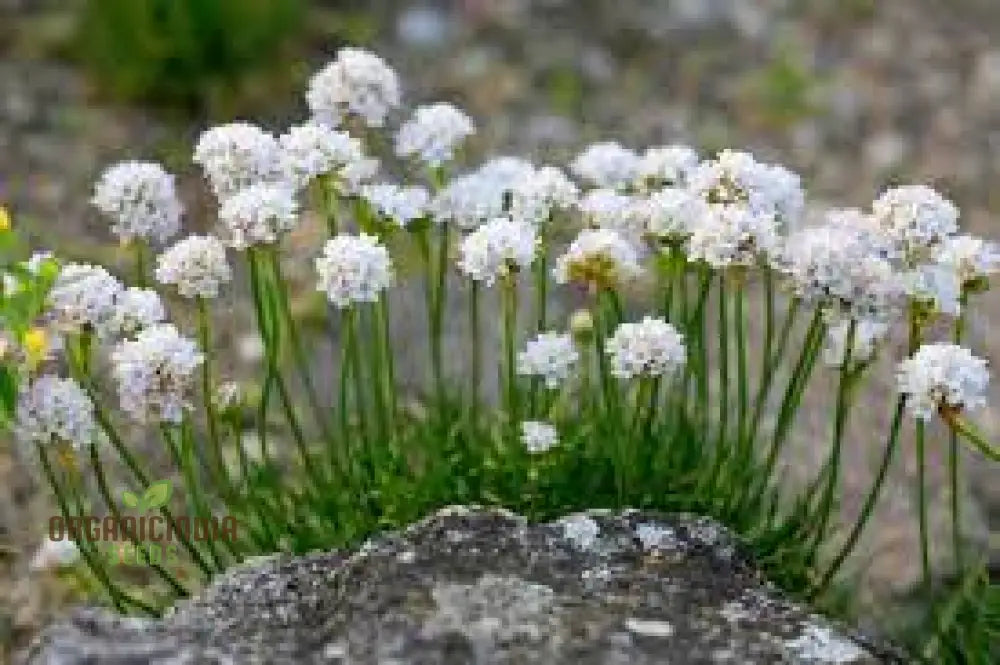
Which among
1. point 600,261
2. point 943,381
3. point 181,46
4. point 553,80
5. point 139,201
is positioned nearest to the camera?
point 943,381

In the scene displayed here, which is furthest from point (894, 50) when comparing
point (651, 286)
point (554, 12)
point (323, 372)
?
point (323, 372)

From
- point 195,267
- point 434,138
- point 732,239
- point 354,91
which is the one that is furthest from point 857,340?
point 195,267

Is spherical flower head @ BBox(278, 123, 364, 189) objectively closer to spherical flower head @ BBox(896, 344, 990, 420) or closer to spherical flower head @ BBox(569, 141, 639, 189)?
spherical flower head @ BBox(569, 141, 639, 189)

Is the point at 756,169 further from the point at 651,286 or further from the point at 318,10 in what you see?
the point at 318,10

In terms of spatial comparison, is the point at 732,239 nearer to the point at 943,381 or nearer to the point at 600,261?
the point at 600,261

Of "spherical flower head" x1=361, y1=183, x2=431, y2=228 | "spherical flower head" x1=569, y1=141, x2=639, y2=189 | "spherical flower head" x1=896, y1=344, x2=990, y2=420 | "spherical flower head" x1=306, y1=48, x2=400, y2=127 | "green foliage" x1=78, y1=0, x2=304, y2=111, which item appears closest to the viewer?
"spherical flower head" x1=896, y1=344, x2=990, y2=420

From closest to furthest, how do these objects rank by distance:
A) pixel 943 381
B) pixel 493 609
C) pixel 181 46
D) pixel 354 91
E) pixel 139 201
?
pixel 493 609
pixel 943 381
pixel 139 201
pixel 354 91
pixel 181 46

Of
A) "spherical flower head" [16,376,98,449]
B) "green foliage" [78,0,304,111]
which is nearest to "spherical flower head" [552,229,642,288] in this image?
"spherical flower head" [16,376,98,449]
